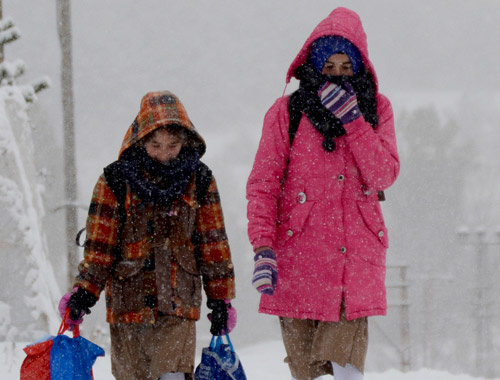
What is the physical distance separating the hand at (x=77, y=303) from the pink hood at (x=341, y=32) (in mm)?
1421

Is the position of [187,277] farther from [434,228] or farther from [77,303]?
[434,228]


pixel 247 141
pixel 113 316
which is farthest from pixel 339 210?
pixel 247 141

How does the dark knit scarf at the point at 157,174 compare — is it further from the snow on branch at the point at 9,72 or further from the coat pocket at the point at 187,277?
the snow on branch at the point at 9,72

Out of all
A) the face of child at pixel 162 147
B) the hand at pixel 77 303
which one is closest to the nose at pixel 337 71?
the face of child at pixel 162 147

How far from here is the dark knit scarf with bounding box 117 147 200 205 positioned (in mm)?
3252

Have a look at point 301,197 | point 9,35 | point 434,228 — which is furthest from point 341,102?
point 434,228

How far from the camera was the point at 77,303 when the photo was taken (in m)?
3.28

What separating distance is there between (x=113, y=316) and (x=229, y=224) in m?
71.9

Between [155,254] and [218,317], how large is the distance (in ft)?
1.33

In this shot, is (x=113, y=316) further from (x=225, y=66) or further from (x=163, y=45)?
(x=225, y=66)

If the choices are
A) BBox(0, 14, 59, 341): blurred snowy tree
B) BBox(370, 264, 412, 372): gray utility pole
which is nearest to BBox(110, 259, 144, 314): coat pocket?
BBox(0, 14, 59, 341): blurred snowy tree

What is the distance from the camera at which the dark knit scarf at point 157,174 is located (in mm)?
3252

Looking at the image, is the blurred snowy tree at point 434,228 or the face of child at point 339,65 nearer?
the face of child at point 339,65

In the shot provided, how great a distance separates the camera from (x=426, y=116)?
68.6m
